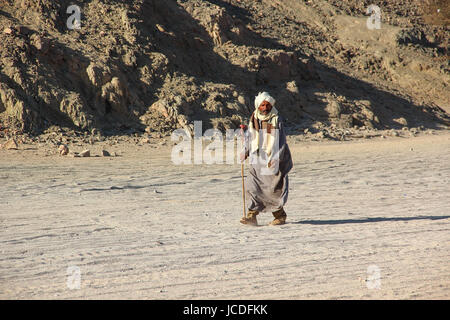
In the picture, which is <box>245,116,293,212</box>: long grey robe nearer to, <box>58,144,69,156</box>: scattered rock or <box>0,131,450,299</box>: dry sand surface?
<box>0,131,450,299</box>: dry sand surface

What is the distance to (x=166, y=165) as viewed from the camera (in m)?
10.6

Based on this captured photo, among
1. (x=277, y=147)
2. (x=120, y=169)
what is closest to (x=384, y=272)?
(x=277, y=147)

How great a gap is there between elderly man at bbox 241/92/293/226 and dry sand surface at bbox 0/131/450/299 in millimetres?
250

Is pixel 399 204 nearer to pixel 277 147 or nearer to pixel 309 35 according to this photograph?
pixel 277 147

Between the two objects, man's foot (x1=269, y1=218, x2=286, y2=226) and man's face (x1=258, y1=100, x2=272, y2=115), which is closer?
man's face (x1=258, y1=100, x2=272, y2=115)

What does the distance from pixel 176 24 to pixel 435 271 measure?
14.5 metres

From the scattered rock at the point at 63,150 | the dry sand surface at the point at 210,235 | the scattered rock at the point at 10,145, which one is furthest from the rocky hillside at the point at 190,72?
the dry sand surface at the point at 210,235

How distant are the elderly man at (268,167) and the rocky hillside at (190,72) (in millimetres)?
7848

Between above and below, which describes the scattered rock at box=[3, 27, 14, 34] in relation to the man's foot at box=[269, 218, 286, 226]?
above

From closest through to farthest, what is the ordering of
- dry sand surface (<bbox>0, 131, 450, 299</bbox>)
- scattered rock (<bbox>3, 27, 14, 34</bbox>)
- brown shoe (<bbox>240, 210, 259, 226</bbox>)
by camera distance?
dry sand surface (<bbox>0, 131, 450, 299</bbox>) < brown shoe (<bbox>240, 210, 259, 226</bbox>) < scattered rock (<bbox>3, 27, 14, 34</bbox>)

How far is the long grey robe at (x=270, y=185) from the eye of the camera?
6090mm

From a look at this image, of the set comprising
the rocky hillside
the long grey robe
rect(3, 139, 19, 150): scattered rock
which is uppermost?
the rocky hillside

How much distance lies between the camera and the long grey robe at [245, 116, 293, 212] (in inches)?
240

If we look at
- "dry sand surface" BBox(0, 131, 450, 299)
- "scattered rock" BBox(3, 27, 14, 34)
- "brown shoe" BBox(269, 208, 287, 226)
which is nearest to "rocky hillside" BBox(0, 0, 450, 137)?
"scattered rock" BBox(3, 27, 14, 34)
